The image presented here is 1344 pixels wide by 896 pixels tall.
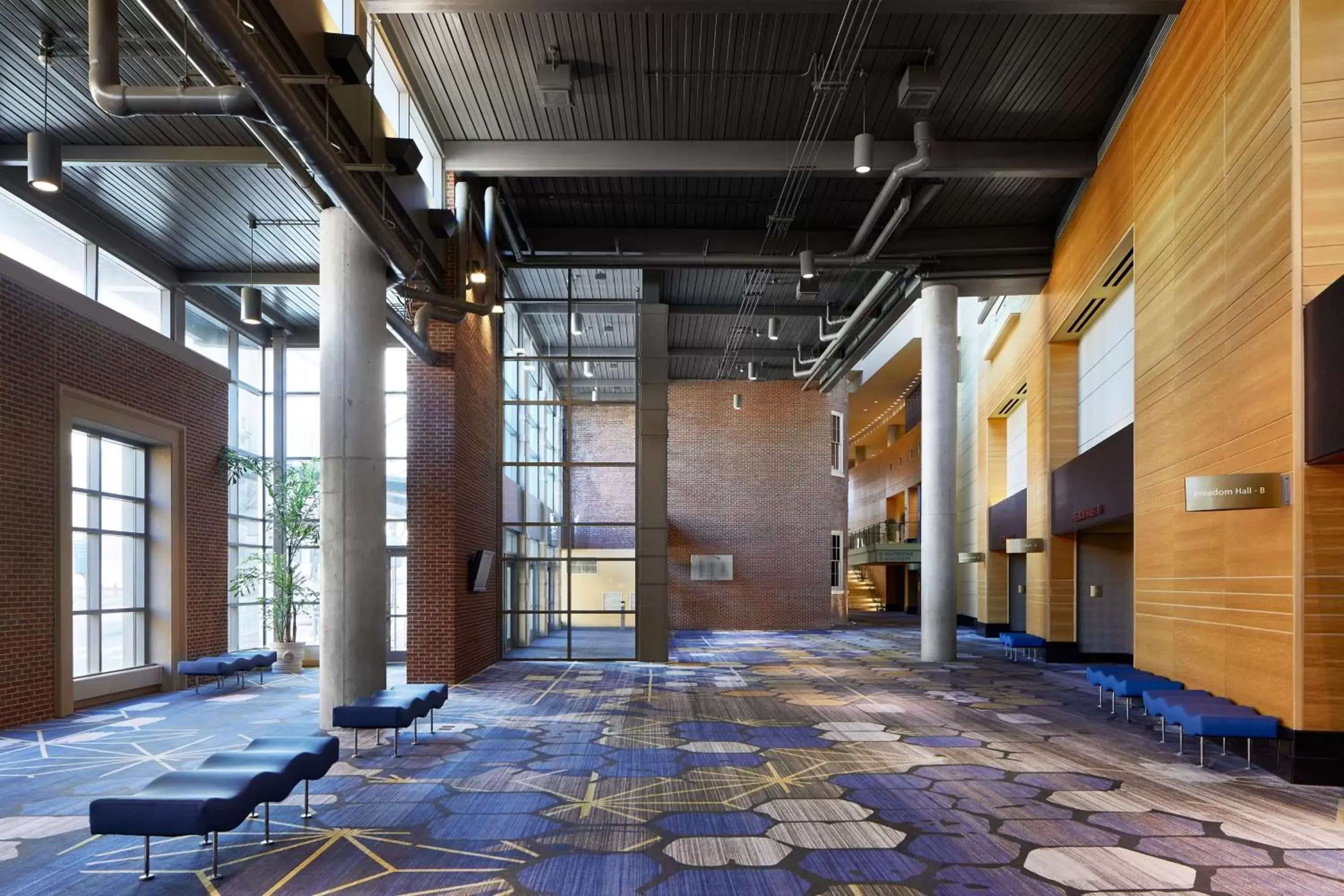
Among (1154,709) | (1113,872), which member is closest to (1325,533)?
(1154,709)

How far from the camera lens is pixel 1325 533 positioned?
25.6 feet

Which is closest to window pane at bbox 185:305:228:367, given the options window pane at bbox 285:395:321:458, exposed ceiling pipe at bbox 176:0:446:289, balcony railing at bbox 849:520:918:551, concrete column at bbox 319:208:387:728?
window pane at bbox 285:395:321:458

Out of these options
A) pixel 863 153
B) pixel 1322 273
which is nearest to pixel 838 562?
pixel 863 153

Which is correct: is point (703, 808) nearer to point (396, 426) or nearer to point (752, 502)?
point (396, 426)

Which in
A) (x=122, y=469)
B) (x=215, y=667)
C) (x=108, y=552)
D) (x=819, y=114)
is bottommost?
(x=215, y=667)

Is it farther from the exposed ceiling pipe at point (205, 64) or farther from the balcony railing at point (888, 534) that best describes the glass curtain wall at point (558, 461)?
the balcony railing at point (888, 534)

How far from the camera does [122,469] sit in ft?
45.4

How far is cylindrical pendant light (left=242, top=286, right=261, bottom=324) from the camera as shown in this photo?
44.6ft

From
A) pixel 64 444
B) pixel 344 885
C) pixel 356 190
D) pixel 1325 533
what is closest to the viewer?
pixel 344 885

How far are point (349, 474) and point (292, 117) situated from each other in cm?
405

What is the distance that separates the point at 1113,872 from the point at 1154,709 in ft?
14.8

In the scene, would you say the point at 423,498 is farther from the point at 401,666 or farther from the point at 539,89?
the point at 539,89

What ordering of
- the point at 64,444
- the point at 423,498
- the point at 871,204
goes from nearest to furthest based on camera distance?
the point at 64,444
the point at 423,498
the point at 871,204

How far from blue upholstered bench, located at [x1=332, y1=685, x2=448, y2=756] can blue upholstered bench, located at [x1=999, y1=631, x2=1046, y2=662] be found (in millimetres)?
12733
